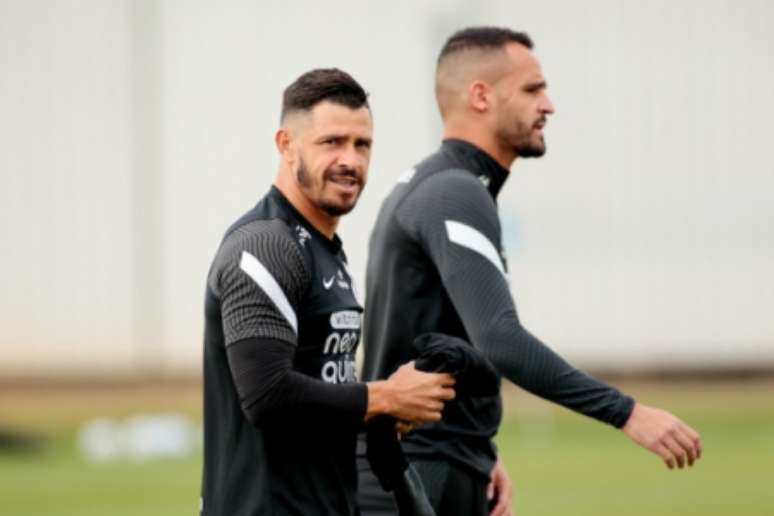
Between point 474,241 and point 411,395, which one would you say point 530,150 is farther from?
point 411,395

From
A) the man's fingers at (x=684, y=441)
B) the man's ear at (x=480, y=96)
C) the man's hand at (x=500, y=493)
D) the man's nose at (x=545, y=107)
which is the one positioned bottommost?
the man's hand at (x=500, y=493)

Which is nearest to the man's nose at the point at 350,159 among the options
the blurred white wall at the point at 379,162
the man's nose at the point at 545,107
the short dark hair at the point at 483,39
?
the man's nose at the point at 545,107

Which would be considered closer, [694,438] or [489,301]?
[694,438]

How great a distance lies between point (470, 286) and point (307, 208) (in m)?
1.01

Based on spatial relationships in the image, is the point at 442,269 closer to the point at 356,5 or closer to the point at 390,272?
the point at 390,272

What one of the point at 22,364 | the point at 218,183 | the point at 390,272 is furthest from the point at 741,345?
the point at 390,272

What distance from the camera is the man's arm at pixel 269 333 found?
17.9ft

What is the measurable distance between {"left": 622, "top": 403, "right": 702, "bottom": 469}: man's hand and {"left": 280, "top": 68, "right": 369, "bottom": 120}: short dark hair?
1.42 m

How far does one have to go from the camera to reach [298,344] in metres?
5.69

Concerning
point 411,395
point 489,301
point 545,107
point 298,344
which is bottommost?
point 411,395

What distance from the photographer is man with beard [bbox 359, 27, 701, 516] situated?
21.2 feet

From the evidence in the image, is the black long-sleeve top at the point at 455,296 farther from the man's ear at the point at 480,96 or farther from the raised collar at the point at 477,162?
the man's ear at the point at 480,96

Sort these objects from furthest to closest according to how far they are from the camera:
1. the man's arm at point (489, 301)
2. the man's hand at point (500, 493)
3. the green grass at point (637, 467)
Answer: the green grass at point (637, 467) < the man's hand at point (500, 493) < the man's arm at point (489, 301)

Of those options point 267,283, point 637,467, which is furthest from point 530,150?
point 637,467
